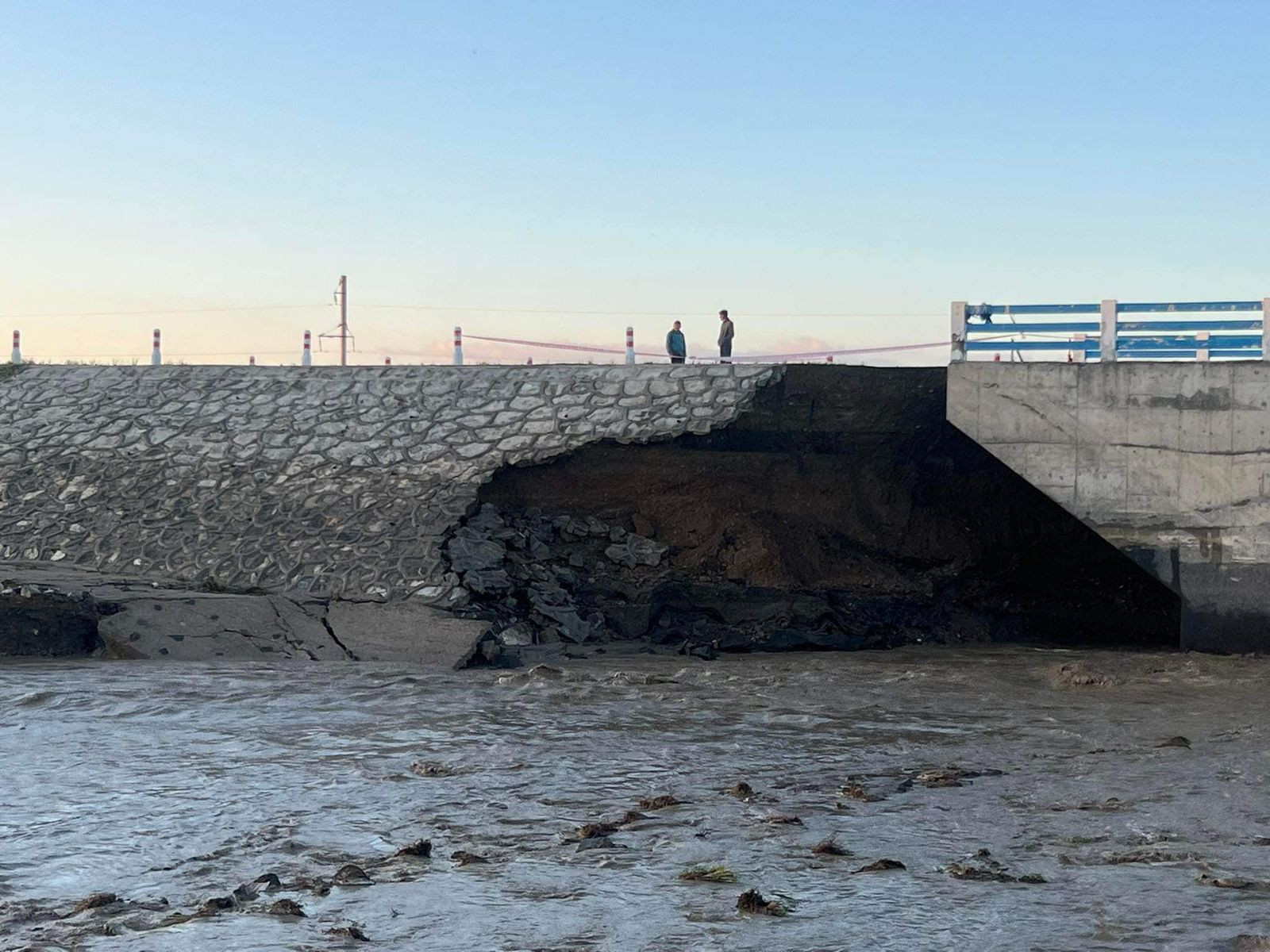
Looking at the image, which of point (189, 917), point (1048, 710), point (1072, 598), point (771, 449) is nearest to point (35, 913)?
point (189, 917)

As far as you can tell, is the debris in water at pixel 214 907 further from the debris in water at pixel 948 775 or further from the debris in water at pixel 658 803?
the debris in water at pixel 948 775

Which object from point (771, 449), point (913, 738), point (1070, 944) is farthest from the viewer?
point (771, 449)

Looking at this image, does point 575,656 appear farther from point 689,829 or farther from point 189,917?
point 189,917

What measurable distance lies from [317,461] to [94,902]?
39.9ft

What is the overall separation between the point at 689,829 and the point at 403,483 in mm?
10278

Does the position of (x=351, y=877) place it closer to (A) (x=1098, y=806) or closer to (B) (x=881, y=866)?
(B) (x=881, y=866)

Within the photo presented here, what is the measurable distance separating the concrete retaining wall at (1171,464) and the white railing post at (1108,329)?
0.59 feet

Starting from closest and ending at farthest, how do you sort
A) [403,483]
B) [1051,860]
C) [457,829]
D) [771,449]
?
[1051,860]
[457,829]
[403,483]
[771,449]

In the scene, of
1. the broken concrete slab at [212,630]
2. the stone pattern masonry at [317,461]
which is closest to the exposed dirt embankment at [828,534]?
the stone pattern masonry at [317,461]

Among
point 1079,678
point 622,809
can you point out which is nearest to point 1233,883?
point 622,809

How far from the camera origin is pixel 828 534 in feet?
61.6

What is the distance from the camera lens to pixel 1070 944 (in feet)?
19.3

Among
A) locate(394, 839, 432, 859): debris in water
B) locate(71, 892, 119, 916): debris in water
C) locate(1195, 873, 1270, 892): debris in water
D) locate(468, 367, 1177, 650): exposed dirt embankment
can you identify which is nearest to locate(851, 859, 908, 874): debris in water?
locate(1195, 873, 1270, 892): debris in water

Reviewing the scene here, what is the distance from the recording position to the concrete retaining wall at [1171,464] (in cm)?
1551
